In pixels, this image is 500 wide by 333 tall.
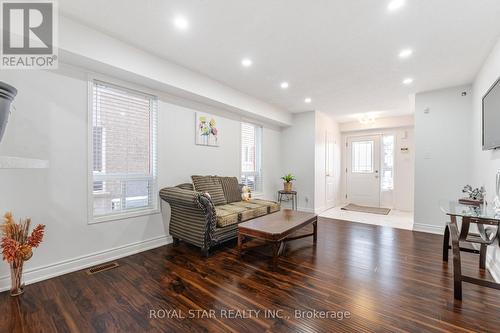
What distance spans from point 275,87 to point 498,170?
3079 mm

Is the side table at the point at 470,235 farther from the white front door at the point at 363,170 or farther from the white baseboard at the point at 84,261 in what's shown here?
the white front door at the point at 363,170

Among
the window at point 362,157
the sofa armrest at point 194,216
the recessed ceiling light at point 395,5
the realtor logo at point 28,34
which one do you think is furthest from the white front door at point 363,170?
the realtor logo at point 28,34

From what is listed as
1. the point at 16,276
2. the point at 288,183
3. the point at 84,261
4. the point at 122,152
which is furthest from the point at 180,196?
the point at 288,183

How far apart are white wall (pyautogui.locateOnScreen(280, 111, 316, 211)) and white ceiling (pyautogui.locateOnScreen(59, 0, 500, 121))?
1.85 meters

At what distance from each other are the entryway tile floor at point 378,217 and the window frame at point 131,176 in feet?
12.7

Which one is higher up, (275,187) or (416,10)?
(416,10)

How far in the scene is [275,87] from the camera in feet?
13.1

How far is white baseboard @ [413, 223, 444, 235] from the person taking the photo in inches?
155

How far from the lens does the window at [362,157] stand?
655 cm

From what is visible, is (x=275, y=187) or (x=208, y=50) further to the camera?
(x=275, y=187)

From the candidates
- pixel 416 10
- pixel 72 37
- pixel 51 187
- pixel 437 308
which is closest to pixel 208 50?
pixel 72 37

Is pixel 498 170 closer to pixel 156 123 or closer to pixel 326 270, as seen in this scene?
pixel 326 270

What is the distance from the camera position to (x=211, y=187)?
369 cm

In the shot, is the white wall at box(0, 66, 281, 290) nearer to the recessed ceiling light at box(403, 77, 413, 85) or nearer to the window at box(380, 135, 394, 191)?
the recessed ceiling light at box(403, 77, 413, 85)
